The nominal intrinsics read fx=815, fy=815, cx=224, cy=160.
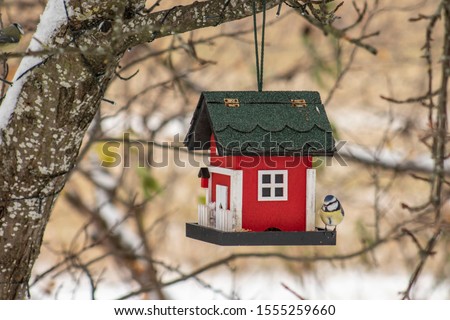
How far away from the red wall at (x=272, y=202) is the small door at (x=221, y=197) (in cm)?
2

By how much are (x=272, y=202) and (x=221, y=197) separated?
0.49 feet

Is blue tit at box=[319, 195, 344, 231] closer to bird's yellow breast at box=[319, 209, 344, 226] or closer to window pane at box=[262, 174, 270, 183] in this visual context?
bird's yellow breast at box=[319, 209, 344, 226]

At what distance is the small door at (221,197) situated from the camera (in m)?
2.33

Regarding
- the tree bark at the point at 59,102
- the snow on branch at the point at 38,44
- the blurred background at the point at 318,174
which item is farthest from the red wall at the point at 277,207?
the blurred background at the point at 318,174

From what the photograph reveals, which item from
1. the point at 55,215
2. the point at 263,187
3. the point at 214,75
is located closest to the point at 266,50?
the point at 214,75

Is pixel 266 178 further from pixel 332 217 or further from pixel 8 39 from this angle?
pixel 8 39

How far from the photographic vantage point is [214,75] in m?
5.23

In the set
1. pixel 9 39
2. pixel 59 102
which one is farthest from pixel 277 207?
pixel 9 39

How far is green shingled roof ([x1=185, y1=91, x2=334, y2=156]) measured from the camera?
2209 millimetres

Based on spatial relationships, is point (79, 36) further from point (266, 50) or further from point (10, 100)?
point (266, 50)

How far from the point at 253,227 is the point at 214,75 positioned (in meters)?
3.03

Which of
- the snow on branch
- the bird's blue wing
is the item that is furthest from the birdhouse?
the bird's blue wing

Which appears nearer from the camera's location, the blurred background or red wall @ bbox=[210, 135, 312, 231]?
red wall @ bbox=[210, 135, 312, 231]

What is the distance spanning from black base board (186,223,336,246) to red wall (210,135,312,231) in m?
0.09
